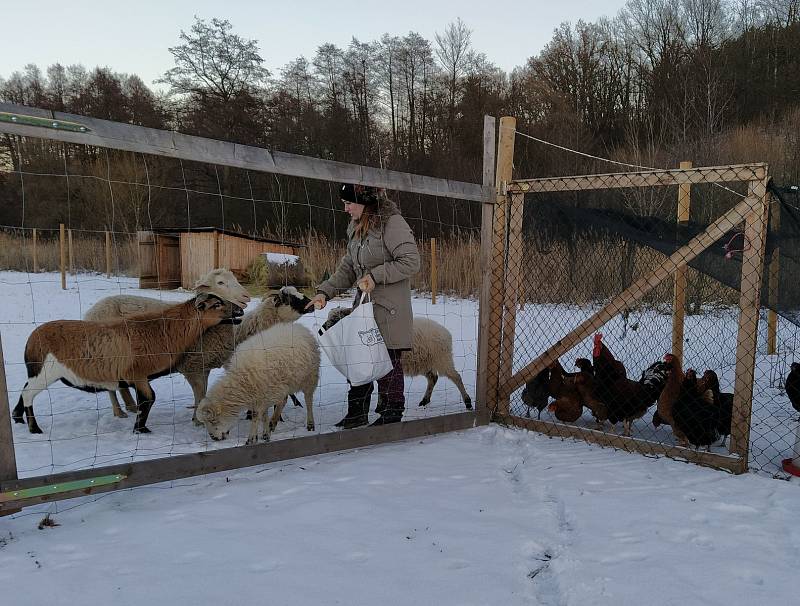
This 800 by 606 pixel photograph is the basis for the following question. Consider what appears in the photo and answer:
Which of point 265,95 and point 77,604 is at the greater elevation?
point 265,95

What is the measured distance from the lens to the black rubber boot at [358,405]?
450cm

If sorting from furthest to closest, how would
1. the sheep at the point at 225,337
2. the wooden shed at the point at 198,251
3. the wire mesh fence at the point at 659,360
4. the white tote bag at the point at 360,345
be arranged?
the wooden shed at the point at 198,251 → the sheep at the point at 225,337 → the white tote bag at the point at 360,345 → the wire mesh fence at the point at 659,360

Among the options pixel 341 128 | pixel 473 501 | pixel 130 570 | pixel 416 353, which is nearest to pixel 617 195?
pixel 416 353

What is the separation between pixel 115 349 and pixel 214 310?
833 millimetres

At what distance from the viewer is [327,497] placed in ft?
10.6

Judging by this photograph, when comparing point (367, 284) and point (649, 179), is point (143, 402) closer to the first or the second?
point (367, 284)

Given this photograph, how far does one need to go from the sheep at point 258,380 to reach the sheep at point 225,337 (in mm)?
426

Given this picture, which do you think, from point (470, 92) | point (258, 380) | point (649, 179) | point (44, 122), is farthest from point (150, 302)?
point (470, 92)

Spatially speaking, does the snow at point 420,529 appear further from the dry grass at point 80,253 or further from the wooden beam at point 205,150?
the dry grass at point 80,253

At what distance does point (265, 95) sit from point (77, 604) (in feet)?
91.7

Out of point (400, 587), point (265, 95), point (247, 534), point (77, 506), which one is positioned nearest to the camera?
point (400, 587)

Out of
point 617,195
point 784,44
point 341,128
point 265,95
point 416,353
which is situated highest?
point 784,44

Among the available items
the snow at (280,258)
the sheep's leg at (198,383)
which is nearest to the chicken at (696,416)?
the sheep's leg at (198,383)

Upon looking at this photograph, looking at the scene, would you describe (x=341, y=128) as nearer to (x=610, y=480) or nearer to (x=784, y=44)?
(x=784, y=44)
